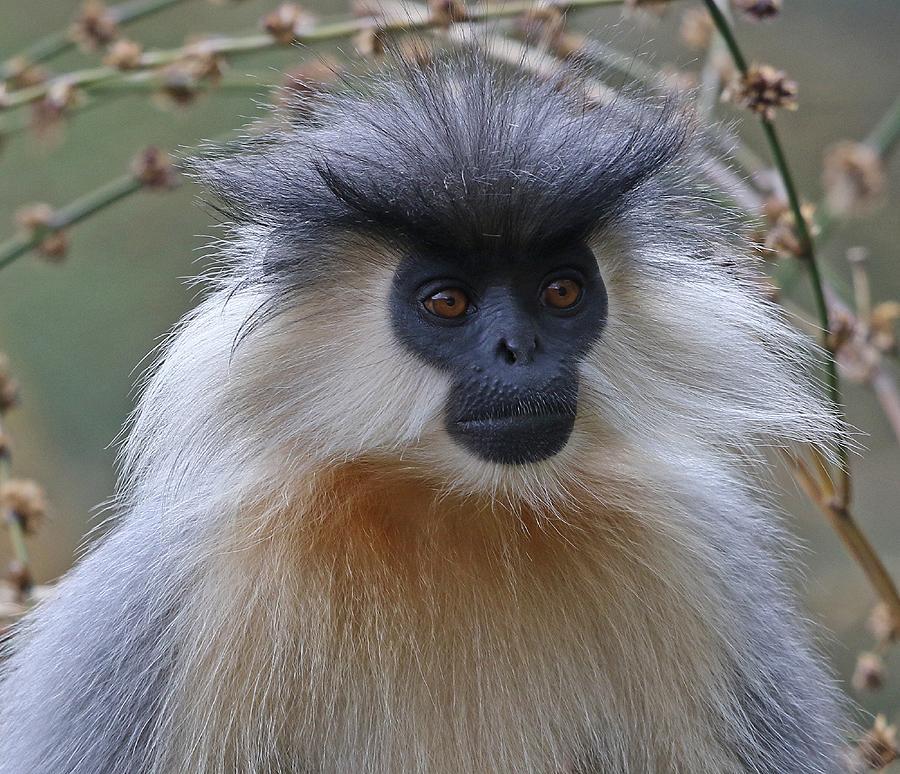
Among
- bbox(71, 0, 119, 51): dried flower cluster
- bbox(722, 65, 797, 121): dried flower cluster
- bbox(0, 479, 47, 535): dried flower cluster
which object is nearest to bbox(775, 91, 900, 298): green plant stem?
bbox(722, 65, 797, 121): dried flower cluster

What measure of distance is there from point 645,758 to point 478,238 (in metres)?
1.11

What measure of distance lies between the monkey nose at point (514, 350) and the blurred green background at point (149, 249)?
3.54 m

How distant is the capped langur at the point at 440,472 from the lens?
2.30 m

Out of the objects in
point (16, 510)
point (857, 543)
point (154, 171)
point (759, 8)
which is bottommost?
point (857, 543)

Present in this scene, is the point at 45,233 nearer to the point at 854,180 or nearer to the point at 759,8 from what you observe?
the point at 759,8

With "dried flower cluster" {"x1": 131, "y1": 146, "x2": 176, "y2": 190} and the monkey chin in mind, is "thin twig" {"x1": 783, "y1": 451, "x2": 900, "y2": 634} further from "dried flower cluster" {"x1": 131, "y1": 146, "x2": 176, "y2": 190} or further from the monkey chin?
"dried flower cluster" {"x1": 131, "y1": 146, "x2": 176, "y2": 190}

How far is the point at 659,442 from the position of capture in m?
2.49

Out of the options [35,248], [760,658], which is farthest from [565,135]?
[35,248]

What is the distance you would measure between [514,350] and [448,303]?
0.18m

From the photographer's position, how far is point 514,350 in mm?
2188

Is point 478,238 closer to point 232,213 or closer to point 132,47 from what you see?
point 232,213

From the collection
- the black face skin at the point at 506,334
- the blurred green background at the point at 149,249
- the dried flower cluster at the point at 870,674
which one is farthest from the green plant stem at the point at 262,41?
the blurred green background at the point at 149,249

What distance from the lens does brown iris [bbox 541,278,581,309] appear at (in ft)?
7.72

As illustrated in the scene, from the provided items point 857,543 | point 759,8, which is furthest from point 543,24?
point 857,543
